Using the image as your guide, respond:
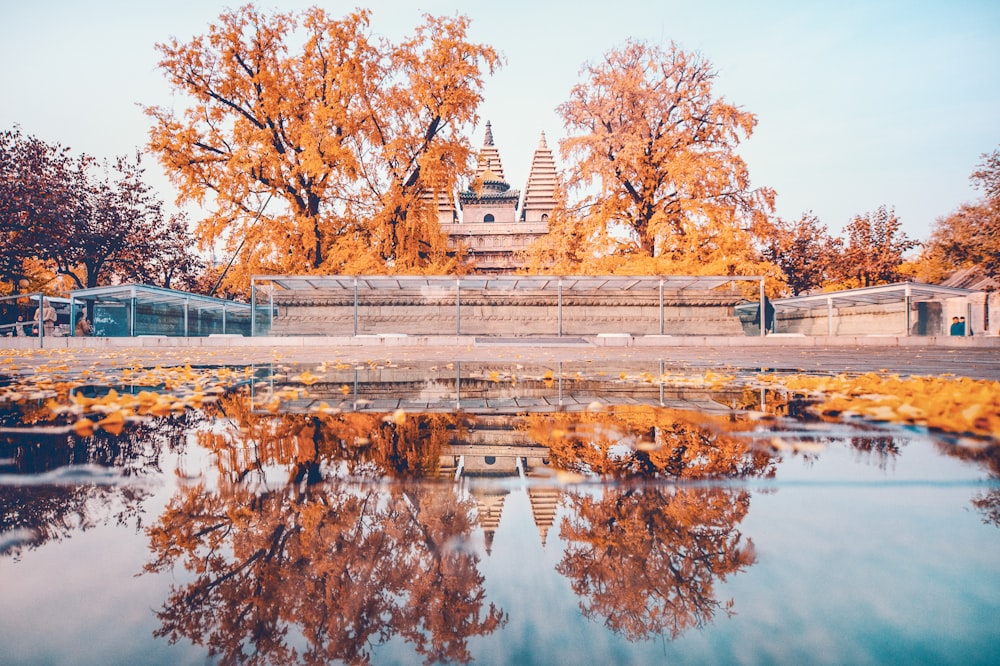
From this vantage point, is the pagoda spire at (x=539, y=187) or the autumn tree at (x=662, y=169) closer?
the autumn tree at (x=662, y=169)

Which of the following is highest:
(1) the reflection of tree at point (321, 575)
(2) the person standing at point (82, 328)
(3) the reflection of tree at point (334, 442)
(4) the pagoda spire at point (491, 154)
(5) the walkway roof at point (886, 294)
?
(4) the pagoda spire at point (491, 154)

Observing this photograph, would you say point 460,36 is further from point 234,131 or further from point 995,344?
point 995,344

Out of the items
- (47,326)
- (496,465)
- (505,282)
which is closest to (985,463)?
(496,465)

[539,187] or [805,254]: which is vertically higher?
[539,187]

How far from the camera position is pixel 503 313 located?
20469 mm

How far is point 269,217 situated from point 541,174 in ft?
124

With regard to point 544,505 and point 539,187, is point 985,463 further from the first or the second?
point 539,187

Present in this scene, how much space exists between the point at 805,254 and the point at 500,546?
111 ft

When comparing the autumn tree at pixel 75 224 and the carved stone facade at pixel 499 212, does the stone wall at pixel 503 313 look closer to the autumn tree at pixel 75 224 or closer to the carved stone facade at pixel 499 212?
the autumn tree at pixel 75 224

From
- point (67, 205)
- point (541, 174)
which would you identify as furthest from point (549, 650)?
point (541, 174)

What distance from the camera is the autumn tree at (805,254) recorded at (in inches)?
1167

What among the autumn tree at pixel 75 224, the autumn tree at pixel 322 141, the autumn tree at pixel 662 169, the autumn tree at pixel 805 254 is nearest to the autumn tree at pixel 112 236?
the autumn tree at pixel 75 224

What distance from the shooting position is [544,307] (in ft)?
67.9

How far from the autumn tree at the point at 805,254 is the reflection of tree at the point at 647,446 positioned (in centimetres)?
2989
